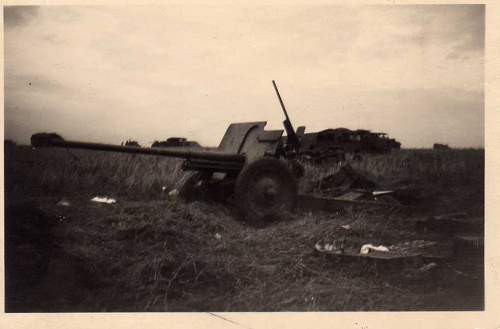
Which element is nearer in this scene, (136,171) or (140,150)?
(140,150)

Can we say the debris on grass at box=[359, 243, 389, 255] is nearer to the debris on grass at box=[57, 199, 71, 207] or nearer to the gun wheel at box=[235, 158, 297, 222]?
the gun wheel at box=[235, 158, 297, 222]

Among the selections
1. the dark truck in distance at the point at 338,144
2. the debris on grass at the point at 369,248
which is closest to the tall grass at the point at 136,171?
the dark truck in distance at the point at 338,144

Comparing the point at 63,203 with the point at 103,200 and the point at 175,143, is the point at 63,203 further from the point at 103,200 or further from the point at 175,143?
the point at 175,143

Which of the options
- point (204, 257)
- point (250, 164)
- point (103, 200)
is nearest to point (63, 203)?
point (103, 200)

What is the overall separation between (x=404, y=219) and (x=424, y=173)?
1.16 m

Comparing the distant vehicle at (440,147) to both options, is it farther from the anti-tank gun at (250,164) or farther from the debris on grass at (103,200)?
the debris on grass at (103,200)

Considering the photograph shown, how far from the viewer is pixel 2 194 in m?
4.88

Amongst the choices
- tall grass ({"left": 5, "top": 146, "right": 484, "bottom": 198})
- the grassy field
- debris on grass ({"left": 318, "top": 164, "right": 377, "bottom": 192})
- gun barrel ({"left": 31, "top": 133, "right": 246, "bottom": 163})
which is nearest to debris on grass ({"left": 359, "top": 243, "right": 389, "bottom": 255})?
the grassy field

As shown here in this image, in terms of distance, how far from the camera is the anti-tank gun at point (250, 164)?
5.51m

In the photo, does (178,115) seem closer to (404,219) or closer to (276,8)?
(276,8)

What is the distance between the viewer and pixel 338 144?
304 inches

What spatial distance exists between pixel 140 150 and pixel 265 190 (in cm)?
152
